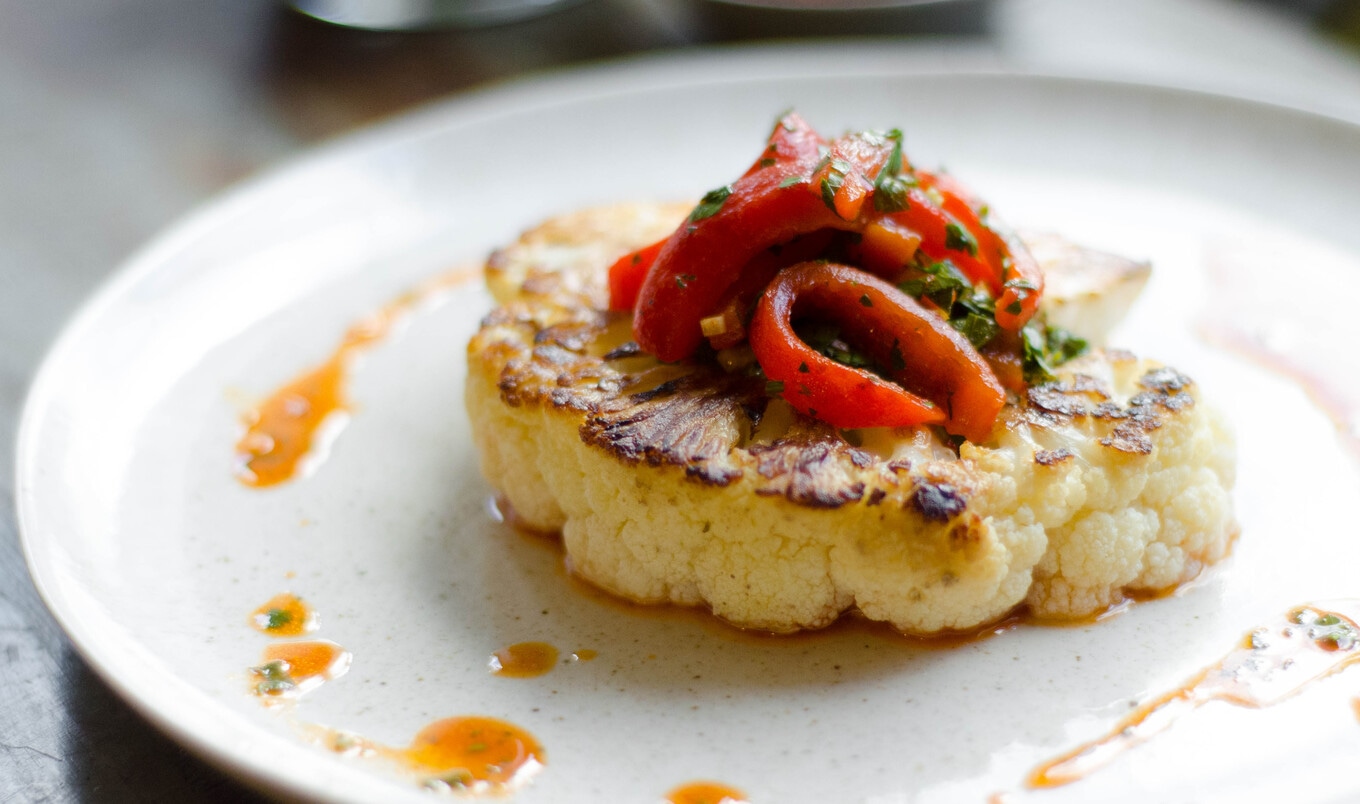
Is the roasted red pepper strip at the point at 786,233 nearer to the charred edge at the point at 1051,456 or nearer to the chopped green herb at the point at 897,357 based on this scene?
the chopped green herb at the point at 897,357

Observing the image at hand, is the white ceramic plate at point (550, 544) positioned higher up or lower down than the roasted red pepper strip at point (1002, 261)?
lower down

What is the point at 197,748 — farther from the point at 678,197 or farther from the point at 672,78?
the point at 672,78

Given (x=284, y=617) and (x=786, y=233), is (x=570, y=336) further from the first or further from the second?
(x=284, y=617)

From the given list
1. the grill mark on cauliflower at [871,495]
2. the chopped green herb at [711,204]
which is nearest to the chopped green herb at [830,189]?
the chopped green herb at [711,204]

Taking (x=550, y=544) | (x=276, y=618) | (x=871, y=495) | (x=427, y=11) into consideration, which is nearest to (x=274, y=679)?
(x=276, y=618)

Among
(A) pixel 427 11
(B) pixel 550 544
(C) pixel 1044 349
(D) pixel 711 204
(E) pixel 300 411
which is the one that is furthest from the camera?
(A) pixel 427 11

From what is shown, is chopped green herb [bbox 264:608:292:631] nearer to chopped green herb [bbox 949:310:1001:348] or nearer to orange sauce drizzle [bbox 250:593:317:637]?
orange sauce drizzle [bbox 250:593:317:637]
